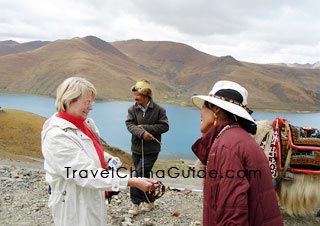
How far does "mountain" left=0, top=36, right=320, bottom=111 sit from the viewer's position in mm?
109062

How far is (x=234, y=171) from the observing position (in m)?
1.60

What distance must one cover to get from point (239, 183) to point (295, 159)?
2462mm

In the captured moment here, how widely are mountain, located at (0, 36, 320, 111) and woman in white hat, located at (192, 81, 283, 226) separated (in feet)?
295

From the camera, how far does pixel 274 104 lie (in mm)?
106312

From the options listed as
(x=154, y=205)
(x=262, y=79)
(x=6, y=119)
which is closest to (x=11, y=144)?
(x=6, y=119)

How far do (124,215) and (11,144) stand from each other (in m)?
16.5

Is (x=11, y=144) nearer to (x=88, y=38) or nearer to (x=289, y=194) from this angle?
(x=289, y=194)

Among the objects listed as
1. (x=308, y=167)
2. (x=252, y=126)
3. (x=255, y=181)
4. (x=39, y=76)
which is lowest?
(x=308, y=167)

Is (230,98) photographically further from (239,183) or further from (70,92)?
(70,92)

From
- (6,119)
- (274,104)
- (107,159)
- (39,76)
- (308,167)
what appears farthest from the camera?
(39,76)

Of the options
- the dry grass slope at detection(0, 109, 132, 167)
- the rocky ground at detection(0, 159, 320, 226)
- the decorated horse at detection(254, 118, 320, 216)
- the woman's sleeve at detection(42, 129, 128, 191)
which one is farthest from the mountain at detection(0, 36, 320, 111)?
the woman's sleeve at detection(42, 129, 128, 191)

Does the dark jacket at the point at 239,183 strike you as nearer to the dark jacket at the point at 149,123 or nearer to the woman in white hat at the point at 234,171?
the woman in white hat at the point at 234,171

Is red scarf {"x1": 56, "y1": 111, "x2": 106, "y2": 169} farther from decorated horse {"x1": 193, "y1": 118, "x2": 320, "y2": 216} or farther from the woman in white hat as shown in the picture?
decorated horse {"x1": 193, "y1": 118, "x2": 320, "y2": 216}

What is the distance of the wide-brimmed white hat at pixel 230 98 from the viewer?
1.72m
